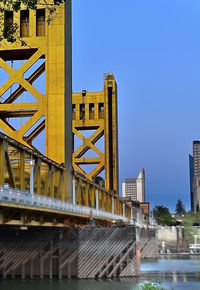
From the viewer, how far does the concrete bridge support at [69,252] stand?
42.3 meters

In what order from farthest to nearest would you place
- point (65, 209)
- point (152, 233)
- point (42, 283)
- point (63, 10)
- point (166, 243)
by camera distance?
1. point (166, 243)
2. point (152, 233)
3. point (63, 10)
4. point (42, 283)
5. point (65, 209)

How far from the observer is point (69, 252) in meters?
43.5

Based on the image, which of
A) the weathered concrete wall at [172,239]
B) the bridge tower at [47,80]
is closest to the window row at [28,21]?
the bridge tower at [47,80]

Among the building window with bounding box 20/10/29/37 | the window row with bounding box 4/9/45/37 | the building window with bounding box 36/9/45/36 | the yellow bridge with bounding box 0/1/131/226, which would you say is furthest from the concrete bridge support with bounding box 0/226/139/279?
the building window with bounding box 20/10/29/37

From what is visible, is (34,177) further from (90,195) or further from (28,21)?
(28,21)

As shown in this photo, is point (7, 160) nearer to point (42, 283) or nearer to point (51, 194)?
point (51, 194)

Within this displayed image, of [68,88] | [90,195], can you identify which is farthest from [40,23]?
[90,195]

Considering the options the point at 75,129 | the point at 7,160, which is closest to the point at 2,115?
the point at 7,160

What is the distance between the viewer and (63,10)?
50719mm

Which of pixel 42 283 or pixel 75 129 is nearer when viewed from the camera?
pixel 42 283

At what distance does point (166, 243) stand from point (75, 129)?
136 ft

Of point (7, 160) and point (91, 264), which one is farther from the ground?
point (7, 160)

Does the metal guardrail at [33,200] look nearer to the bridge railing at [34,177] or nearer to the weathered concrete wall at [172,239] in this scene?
the bridge railing at [34,177]

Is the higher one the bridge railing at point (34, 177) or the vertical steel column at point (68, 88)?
the vertical steel column at point (68, 88)
